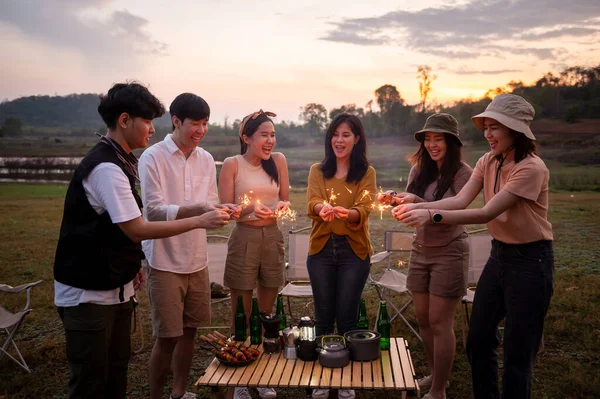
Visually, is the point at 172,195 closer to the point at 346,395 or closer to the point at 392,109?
the point at 346,395

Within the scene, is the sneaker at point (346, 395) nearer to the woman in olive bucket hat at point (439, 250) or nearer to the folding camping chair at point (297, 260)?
the woman in olive bucket hat at point (439, 250)

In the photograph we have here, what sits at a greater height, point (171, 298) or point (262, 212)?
point (262, 212)

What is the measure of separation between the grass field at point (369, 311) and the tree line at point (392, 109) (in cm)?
174

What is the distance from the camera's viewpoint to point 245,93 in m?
11.6

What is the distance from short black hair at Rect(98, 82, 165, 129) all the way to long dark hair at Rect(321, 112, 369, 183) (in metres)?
1.78

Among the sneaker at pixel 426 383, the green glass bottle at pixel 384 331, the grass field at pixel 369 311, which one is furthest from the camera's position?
the grass field at pixel 369 311

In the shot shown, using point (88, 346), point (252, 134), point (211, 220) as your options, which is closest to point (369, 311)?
point (252, 134)

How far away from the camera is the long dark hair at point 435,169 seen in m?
3.81

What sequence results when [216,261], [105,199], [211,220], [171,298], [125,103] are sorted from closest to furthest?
[105,199] < [125,103] < [211,220] < [171,298] < [216,261]

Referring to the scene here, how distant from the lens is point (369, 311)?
6574mm

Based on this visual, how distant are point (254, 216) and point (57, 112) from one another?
10826 mm

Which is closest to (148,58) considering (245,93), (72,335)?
(245,93)

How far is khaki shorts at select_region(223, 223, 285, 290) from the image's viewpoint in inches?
158

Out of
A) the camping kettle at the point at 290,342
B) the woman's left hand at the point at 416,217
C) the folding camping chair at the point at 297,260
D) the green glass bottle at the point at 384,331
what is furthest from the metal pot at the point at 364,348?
the folding camping chair at the point at 297,260
